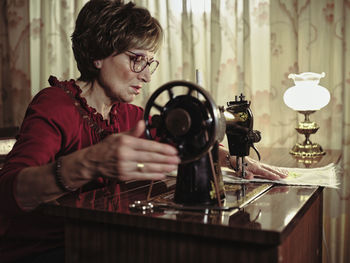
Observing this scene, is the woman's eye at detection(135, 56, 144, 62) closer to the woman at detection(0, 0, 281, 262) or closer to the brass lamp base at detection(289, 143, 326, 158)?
the woman at detection(0, 0, 281, 262)

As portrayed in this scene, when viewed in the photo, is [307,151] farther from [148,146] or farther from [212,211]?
[148,146]

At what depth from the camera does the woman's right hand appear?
0.94 meters

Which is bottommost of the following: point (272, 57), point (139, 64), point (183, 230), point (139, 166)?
point (183, 230)

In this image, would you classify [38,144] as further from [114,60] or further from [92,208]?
[114,60]

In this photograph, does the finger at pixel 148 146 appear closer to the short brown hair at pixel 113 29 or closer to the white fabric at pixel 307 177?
the white fabric at pixel 307 177

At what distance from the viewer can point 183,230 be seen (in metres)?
0.91

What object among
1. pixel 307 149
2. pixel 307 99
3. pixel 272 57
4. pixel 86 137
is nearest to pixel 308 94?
pixel 307 99

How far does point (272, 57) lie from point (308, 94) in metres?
0.52

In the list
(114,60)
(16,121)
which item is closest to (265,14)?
(114,60)

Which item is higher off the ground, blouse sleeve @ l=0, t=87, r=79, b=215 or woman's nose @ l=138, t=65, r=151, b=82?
woman's nose @ l=138, t=65, r=151, b=82

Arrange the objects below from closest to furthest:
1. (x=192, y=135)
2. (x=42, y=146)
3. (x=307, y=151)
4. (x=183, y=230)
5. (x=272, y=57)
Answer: (x=183, y=230), (x=192, y=135), (x=42, y=146), (x=307, y=151), (x=272, y=57)

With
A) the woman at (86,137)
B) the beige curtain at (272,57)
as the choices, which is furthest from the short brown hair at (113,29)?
the beige curtain at (272,57)

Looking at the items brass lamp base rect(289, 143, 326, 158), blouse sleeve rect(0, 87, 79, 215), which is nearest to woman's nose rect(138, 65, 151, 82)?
blouse sleeve rect(0, 87, 79, 215)

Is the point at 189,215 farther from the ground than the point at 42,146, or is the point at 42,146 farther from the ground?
the point at 42,146
